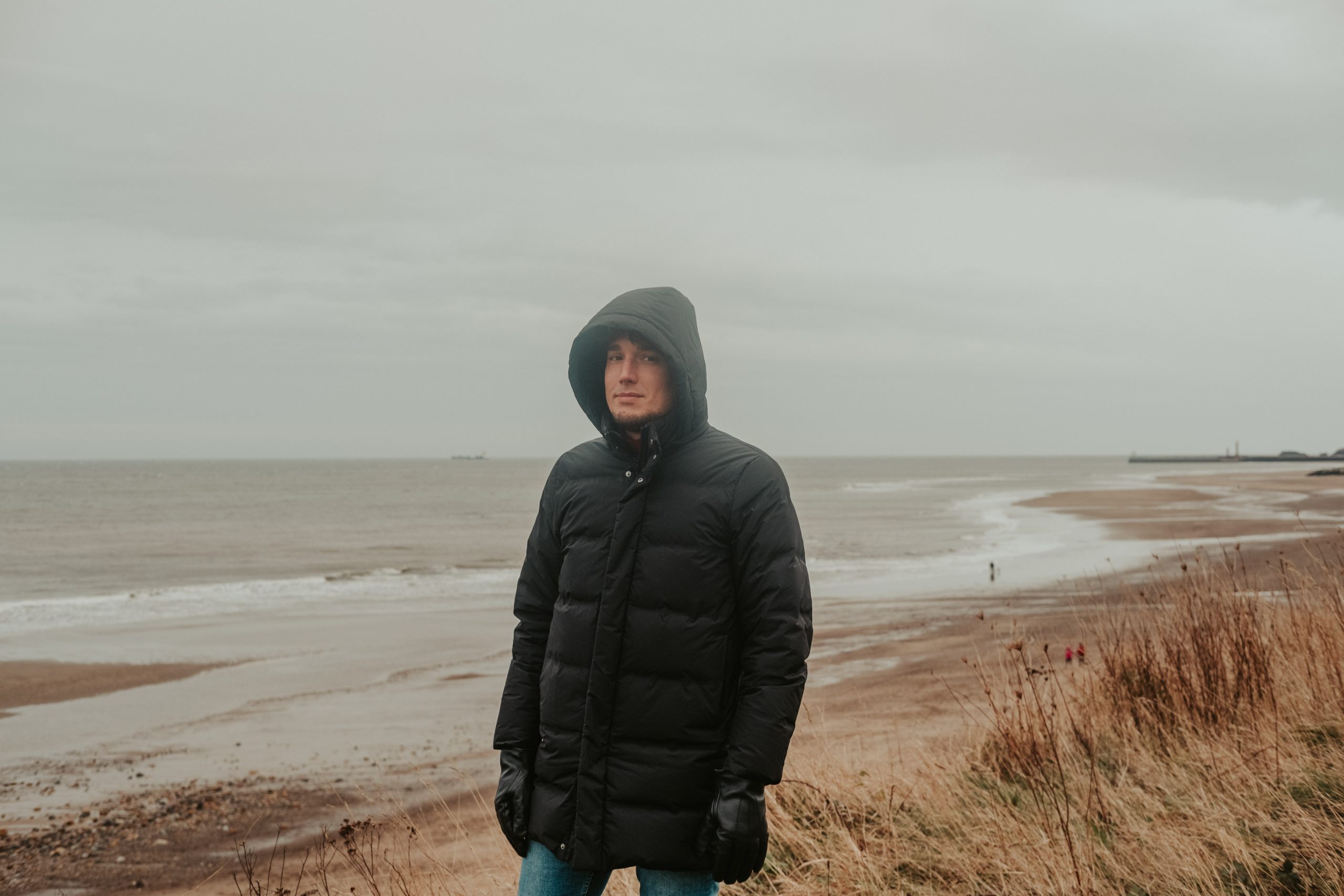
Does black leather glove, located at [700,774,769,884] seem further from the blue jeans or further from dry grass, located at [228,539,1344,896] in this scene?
dry grass, located at [228,539,1344,896]

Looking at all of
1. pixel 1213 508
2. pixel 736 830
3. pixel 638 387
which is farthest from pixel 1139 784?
pixel 1213 508

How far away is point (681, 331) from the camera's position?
7.86 feet

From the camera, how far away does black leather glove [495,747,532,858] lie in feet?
7.60

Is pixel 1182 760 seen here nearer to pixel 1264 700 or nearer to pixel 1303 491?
pixel 1264 700

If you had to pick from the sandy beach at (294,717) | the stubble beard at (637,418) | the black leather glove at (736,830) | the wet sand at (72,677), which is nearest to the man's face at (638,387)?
the stubble beard at (637,418)

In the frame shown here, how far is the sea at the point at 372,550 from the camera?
60.0 feet

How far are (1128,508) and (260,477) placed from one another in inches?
3982

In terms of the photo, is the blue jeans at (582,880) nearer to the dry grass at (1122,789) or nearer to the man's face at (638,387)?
the dry grass at (1122,789)

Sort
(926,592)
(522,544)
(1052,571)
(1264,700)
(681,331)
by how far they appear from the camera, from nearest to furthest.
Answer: (681,331) < (1264,700) < (926,592) < (1052,571) < (522,544)

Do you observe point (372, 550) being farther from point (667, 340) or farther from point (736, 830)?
point (736, 830)

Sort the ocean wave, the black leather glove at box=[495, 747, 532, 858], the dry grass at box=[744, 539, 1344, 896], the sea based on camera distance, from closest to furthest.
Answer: the black leather glove at box=[495, 747, 532, 858], the dry grass at box=[744, 539, 1344, 896], the sea, the ocean wave

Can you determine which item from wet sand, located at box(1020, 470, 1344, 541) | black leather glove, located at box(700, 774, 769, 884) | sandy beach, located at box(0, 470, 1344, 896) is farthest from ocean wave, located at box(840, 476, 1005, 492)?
black leather glove, located at box(700, 774, 769, 884)

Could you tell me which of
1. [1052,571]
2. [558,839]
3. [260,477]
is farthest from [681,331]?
[260,477]

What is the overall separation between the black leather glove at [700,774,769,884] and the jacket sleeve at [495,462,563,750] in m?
0.56
